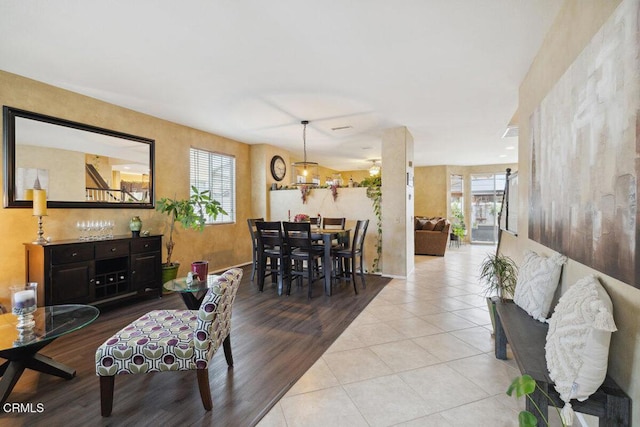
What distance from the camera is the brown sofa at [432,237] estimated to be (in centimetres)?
784

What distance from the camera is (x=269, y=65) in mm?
3055

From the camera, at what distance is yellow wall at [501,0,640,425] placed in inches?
46.9

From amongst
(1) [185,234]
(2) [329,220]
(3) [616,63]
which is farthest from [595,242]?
(1) [185,234]

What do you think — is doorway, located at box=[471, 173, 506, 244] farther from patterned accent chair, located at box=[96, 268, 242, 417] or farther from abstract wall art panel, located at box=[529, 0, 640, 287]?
patterned accent chair, located at box=[96, 268, 242, 417]

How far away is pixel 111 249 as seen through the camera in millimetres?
3713

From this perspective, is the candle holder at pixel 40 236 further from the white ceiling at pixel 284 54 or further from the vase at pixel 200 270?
the vase at pixel 200 270

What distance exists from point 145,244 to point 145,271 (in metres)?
0.38

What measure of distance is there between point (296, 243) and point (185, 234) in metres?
2.23

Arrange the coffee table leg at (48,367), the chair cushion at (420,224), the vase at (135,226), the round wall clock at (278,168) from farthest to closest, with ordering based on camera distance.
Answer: the chair cushion at (420,224)
the round wall clock at (278,168)
the vase at (135,226)
the coffee table leg at (48,367)

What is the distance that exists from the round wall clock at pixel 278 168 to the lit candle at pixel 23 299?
5.26 m

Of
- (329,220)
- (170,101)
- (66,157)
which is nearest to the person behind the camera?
(66,157)

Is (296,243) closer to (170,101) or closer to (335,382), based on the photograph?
(335,382)

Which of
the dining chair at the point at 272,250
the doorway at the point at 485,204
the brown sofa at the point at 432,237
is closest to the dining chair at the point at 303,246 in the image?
the dining chair at the point at 272,250

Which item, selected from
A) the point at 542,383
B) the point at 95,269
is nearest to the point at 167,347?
the point at 542,383
